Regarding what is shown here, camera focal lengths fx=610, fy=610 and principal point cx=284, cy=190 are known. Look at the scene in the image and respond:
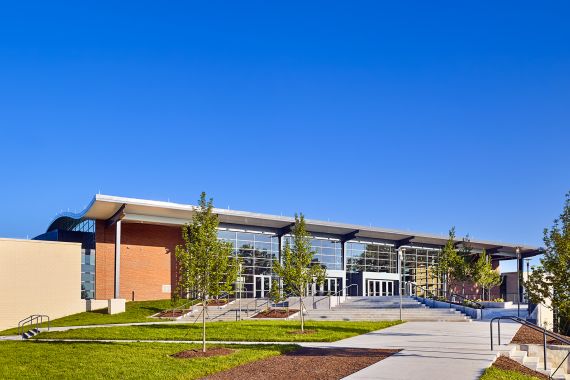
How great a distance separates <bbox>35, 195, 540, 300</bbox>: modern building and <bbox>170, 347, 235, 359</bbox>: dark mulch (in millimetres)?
23709

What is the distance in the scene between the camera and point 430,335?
70.7ft

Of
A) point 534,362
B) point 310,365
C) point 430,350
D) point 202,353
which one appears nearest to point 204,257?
point 202,353

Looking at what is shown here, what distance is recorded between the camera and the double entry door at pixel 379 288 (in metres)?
58.4

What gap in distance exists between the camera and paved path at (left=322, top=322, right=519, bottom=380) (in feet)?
42.3

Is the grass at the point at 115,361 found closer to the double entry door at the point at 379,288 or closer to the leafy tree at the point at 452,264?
the leafy tree at the point at 452,264

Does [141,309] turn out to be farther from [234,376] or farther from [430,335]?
[234,376]

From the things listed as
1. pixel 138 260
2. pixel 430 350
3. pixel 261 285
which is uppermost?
pixel 138 260

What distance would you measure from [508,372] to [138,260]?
36058mm

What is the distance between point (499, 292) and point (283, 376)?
232 feet

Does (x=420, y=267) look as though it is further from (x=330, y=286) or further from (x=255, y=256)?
(x=255, y=256)

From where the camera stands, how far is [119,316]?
37625 mm

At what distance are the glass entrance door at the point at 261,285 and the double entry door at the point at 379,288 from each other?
11.1 m

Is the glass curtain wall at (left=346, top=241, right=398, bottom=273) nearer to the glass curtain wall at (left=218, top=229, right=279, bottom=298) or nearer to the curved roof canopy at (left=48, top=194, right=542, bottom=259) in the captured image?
the curved roof canopy at (left=48, top=194, right=542, bottom=259)

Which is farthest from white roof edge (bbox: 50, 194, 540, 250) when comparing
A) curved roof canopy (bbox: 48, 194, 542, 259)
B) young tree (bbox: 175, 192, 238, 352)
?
young tree (bbox: 175, 192, 238, 352)
